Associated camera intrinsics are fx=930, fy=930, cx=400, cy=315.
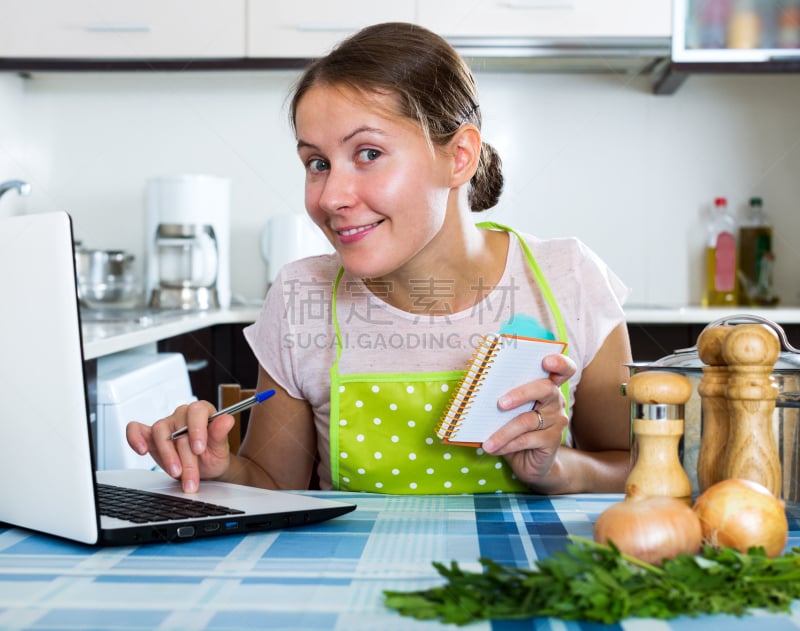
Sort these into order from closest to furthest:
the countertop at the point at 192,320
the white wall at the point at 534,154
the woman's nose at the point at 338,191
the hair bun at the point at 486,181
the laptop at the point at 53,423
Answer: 1. the laptop at the point at 53,423
2. the woman's nose at the point at 338,191
3. the hair bun at the point at 486,181
4. the countertop at the point at 192,320
5. the white wall at the point at 534,154

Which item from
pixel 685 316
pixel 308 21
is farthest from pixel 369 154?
pixel 308 21

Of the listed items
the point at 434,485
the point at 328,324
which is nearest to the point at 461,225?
the point at 328,324

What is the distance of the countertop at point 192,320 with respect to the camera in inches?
69.2

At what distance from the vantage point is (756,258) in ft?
8.95

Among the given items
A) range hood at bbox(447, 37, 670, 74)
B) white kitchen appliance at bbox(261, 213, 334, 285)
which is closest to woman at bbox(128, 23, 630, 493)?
range hood at bbox(447, 37, 670, 74)

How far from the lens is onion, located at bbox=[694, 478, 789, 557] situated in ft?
2.02

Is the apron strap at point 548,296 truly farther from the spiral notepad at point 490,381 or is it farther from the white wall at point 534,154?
the white wall at point 534,154

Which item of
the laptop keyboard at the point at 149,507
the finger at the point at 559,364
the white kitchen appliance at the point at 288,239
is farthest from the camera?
the white kitchen appliance at the point at 288,239

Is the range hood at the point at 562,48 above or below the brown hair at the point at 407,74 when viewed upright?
above

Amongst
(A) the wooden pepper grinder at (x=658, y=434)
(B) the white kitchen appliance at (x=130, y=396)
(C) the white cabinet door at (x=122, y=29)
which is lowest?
(B) the white kitchen appliance at (x=130, y=396)

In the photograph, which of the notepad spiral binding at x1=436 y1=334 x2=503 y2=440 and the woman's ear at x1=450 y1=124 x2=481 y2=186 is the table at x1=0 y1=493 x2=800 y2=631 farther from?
the woman's ear at x1=450 y1=124 x2=481 y2=186

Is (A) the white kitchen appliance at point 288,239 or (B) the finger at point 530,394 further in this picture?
(A) the white kitchen appliance at point 288,239

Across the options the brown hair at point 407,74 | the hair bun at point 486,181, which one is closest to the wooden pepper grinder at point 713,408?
the brown hair at point 407,74

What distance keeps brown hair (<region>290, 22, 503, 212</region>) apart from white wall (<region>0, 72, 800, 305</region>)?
163 centimetres
